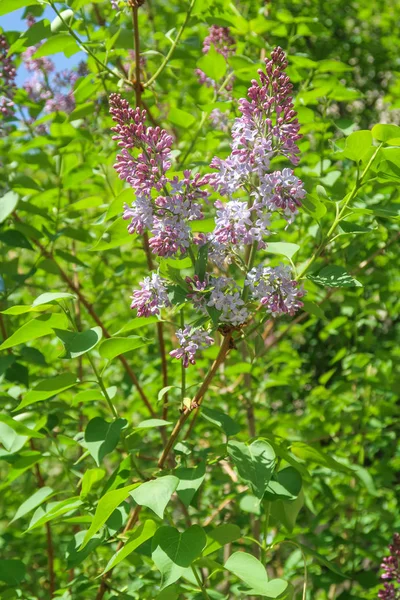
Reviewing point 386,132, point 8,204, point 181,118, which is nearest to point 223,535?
point 386,132

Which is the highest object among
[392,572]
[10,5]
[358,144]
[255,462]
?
[10,5]

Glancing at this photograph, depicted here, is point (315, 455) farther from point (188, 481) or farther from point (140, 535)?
point (140, 535)

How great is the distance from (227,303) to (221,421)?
11.3 inches

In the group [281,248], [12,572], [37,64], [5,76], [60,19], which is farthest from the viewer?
[37,64]

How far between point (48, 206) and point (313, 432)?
4.38 ft

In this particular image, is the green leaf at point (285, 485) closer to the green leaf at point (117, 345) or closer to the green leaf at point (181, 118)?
the green leaf at point (117, 345)

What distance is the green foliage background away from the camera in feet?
4.54

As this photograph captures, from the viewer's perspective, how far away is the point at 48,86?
9.46ft

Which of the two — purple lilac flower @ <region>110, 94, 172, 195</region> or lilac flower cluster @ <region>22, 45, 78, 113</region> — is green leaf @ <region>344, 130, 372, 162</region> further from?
lilac flower cluster @ <region>22, 45, 78, 113</region>

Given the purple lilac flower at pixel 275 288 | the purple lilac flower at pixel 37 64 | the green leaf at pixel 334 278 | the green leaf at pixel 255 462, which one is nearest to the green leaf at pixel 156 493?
the green leaf at pixel 255 462

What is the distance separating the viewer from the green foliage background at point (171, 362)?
1.38 meters

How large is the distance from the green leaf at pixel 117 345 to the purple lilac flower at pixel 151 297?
0.26ft

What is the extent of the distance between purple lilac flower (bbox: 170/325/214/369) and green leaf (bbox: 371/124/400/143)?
1.57 ft

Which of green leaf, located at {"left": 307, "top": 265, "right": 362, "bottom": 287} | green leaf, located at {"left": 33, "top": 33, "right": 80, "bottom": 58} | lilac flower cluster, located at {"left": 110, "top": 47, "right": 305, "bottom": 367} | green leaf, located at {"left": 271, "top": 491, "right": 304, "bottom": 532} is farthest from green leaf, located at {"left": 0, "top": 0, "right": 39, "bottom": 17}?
green leaf, located at {"left": 271, "top": 491, "right": 304, "bottom": 532}
